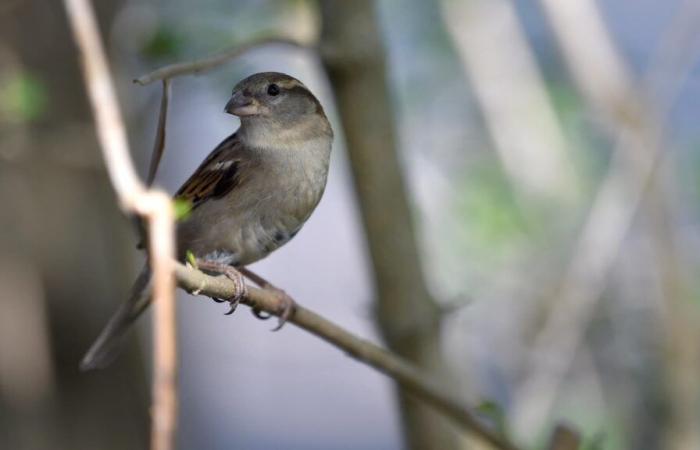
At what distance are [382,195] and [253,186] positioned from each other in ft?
1.51

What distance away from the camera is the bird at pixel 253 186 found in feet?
10.5

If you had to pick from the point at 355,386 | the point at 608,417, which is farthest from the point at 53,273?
the point at 355,386

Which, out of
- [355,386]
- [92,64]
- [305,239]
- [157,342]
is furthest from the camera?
[355,386]

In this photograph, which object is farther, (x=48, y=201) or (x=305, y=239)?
(x=305, y=239)

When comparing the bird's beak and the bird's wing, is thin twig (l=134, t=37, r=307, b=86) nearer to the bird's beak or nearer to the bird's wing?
the bird's beak

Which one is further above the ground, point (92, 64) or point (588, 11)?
point (588, 11)

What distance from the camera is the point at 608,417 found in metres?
6.16

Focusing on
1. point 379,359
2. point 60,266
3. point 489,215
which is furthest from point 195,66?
point 489,215

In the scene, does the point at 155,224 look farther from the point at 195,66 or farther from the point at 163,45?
the point at 163,45

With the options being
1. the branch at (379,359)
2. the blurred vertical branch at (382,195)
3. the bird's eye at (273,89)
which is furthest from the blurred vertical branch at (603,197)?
the bird's eye at (273,89)

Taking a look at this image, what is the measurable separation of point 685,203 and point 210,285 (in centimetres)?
496

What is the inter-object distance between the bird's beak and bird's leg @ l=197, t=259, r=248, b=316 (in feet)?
1.48

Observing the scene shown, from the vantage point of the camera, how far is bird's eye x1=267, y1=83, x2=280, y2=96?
3.38 meters

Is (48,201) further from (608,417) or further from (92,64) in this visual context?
(92,64)
